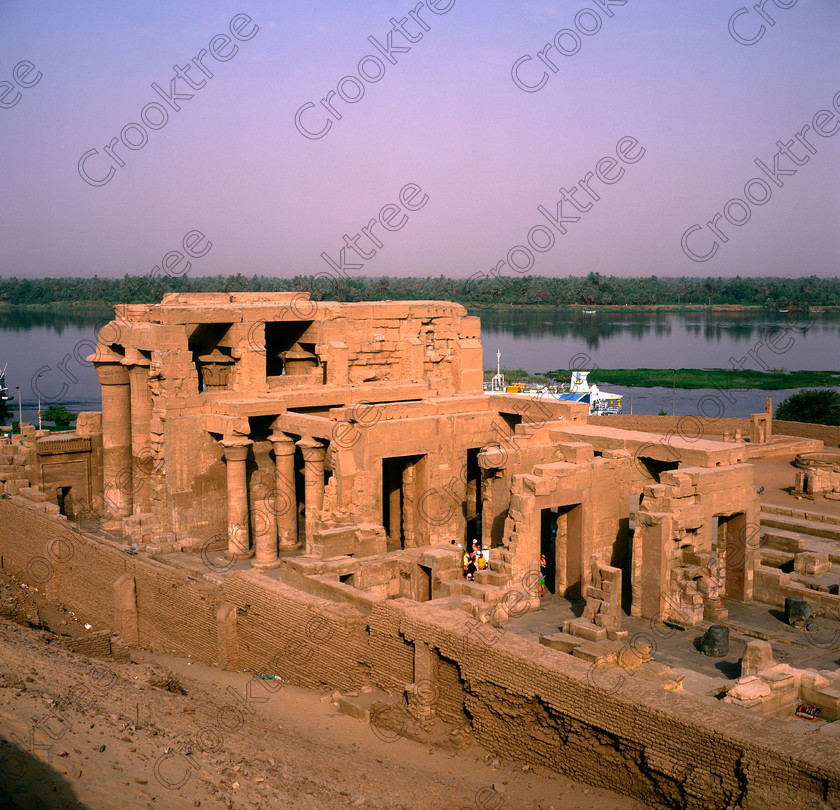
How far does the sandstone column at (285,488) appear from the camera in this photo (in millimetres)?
24381

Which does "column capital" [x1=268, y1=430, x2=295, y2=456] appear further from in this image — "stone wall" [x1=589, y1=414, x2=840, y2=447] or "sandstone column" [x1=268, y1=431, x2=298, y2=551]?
"stone wall" [x1=589, y1=414, x2=840, y2=447]

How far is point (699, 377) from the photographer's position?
9625 cm

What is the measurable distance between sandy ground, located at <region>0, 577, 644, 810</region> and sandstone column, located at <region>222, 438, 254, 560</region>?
6658 mm

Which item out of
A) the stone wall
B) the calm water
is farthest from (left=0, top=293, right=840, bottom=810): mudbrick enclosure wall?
the calm water

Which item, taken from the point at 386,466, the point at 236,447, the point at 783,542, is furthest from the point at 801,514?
the point at 236,447

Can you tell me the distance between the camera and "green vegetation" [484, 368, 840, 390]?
303 ft

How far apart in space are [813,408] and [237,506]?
43.5 metres

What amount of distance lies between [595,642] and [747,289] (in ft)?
536

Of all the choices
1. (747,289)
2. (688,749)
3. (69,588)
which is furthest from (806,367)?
(688,749)

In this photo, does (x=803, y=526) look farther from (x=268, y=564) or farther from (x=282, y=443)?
(x=268, y=564)

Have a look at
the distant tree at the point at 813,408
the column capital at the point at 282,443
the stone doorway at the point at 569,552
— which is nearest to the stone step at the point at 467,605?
the stone doorway at the point at 569,552

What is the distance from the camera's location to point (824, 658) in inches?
667

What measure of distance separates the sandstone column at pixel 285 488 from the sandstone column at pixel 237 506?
796 millimetres

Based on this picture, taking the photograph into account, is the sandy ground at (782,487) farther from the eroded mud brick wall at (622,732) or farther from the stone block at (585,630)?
the eroded mud brick wall at (622,732)
